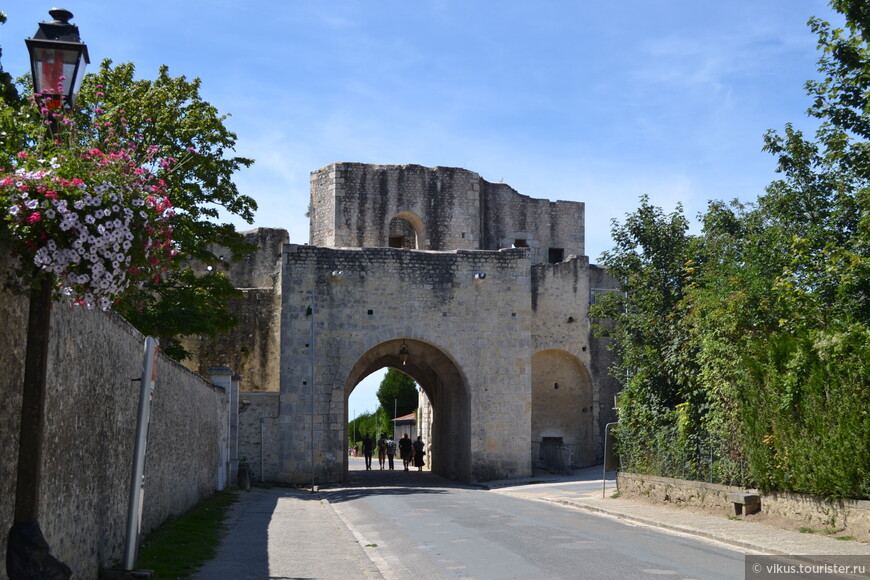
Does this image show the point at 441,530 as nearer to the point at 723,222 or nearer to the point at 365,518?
the point at 365,518

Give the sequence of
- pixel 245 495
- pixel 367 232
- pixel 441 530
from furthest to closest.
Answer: pixel 367 232
pixel 245 495
pixel 441 530

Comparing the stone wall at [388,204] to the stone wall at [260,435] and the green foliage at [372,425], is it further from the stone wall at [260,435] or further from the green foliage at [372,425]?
the green foliage at [372,425]

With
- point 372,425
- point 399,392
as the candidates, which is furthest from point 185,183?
point 372,425

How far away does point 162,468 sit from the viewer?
41.3ft

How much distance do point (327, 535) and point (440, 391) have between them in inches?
765

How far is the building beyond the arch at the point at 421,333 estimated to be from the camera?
26562mm

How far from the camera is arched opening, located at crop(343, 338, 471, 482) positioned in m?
28.5

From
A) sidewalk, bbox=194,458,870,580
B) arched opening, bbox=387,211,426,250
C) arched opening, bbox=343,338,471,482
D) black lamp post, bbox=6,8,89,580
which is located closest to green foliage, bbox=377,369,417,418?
arched opening, bbox=387,211,426,250

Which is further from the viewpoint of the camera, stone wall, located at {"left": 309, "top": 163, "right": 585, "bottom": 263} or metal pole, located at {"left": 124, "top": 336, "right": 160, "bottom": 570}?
stone wall, located at {"left": 309, "top": 163, "right": 585, "bottom": 263}

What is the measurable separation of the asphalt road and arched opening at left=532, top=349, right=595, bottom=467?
560 inches

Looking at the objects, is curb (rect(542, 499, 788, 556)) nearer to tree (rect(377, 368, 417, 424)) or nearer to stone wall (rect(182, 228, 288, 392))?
stone wall (rect(182, 228, 288, 392))

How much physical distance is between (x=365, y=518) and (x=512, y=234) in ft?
72.6

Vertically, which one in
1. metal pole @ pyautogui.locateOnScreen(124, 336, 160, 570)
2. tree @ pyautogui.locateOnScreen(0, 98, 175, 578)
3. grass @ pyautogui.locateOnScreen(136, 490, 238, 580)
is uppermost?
tree @ pyautogui.locateOnScreen(0, 98, 175, 578)

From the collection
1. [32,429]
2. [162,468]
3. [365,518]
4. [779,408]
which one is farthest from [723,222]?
[32,429]
